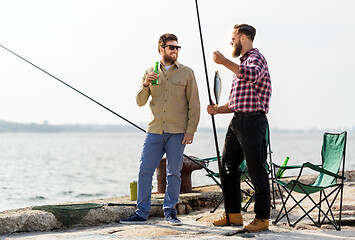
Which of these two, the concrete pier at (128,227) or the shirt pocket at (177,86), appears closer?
the concrete pier at (128,227)

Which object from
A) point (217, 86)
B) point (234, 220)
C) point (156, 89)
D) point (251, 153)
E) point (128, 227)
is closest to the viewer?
point (251, 153)

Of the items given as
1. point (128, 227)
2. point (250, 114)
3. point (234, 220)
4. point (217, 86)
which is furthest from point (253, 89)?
point (128, 227)

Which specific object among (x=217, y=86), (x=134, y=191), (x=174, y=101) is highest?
(x=217, y=86)

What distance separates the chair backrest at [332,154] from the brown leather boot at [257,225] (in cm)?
81

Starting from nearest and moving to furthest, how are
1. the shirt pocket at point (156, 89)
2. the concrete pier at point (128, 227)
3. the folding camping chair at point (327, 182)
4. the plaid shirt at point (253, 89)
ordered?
the plaid shirt at point (253, 89), the concrete pier at point (128, 227), the folding camping chair at point (327, 182), the shirt pocket at point (156, 89)

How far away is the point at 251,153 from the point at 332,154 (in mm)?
1175

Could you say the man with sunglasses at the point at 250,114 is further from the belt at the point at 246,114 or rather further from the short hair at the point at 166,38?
the short hair at the point at 166,38

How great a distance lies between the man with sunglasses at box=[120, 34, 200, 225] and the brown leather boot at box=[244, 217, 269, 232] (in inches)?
32.5

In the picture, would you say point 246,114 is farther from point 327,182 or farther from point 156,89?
point 327,182

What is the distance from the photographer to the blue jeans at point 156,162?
18.0ft

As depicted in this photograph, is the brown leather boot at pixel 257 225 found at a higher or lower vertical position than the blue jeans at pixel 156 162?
lower

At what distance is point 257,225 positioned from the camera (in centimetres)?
490

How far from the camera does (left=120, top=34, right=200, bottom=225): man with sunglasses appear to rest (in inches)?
215

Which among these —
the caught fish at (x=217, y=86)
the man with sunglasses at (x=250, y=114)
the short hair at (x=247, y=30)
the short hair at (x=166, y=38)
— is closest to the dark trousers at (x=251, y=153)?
the man with sunglasses at (x=250, y=114)
